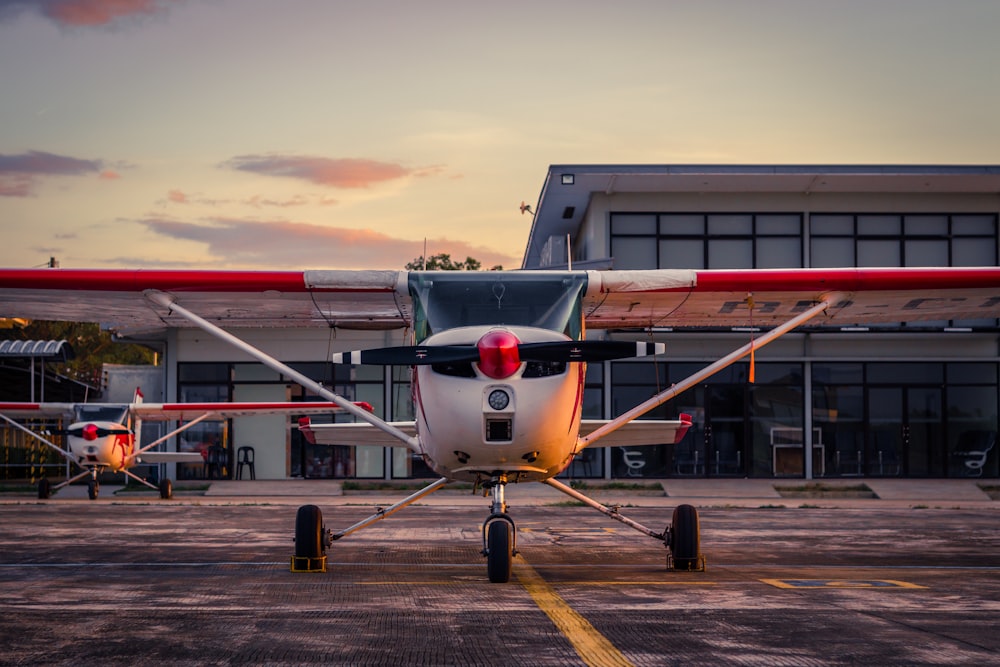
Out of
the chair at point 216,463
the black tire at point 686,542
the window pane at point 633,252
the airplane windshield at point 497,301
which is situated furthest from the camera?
the chair at point 216,463

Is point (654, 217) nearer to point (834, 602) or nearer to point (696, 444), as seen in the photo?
point (696, 444)

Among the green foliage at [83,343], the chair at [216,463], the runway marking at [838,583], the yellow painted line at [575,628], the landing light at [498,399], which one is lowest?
the chair at [216,463]

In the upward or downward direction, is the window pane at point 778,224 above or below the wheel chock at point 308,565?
above

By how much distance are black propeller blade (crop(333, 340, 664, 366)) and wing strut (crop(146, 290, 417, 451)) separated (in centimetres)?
124

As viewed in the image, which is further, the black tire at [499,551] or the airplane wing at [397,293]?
the airplane wing at [397,293]

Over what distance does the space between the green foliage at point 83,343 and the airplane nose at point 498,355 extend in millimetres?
57098

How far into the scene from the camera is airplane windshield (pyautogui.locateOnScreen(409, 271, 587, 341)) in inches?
365

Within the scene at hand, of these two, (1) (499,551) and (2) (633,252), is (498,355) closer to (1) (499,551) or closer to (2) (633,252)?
(1) (499,551)

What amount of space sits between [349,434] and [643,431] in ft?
9.90

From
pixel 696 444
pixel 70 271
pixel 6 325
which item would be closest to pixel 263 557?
pixel 70 271

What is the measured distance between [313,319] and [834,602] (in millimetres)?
6050

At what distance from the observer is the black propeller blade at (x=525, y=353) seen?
8.35m

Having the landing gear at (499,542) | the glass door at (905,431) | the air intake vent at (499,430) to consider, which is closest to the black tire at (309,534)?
the landing gear at (499,542)

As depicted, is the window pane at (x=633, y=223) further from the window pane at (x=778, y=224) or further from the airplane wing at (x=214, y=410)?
the airplane wing at (x=214, y=410)
